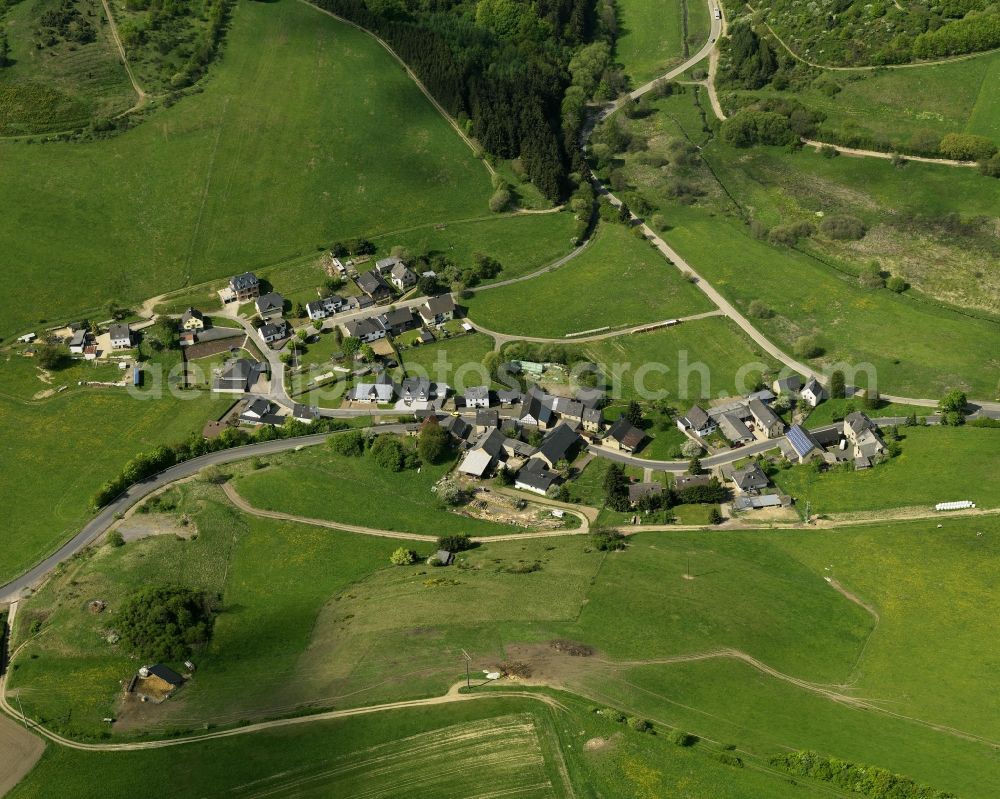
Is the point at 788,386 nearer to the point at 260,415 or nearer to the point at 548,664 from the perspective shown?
the point at 548,664

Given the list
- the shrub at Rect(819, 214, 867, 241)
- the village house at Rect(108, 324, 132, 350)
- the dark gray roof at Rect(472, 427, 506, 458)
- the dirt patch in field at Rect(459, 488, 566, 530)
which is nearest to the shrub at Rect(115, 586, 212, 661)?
the dirt patch in field at Rect(459, 488, 566, 530)

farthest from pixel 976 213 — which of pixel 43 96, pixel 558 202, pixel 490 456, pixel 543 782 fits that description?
pixel 43 96

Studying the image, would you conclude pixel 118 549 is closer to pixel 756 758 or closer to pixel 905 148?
pixel 756 758

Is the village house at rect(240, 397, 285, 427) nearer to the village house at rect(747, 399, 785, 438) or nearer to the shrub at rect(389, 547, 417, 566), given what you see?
the shrub at rect(389, 547, 417, 566)

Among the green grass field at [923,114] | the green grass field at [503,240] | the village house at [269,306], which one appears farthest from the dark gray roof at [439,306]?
the green grass field at [923,114]

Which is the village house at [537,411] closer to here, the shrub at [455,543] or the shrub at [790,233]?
the shrub at [455,543]

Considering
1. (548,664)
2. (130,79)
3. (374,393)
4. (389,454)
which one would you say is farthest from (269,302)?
(548,664)
